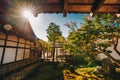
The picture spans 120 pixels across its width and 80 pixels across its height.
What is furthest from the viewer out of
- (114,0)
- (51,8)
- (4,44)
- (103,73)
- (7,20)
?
(103,73)

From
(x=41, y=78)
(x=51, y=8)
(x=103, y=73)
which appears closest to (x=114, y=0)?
(x=51, y=8)

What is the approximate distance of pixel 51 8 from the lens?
9.57 feet

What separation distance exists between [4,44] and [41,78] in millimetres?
4922

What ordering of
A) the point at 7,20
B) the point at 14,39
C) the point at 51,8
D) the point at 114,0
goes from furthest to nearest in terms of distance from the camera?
the point at 14,39, the point at 7,20, the point at 51,8, the point at 114,0

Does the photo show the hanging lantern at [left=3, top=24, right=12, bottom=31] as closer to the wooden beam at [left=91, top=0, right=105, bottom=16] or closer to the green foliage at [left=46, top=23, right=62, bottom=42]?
the wooden beam at [left=91, top=0, right=105, bottom=16]

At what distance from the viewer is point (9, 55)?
32.1 ft

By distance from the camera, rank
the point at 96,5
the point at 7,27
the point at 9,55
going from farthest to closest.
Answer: the point at 9,55, the point at 7,27, the point at 96,5

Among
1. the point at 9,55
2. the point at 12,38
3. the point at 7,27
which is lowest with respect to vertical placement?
the point at 9,55

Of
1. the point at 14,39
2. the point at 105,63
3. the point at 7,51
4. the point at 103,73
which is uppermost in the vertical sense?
the point at 14,39

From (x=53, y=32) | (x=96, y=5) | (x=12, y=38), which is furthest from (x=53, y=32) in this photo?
(x=96, y=5)

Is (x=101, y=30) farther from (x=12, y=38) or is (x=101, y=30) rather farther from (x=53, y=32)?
(x=53, y=32)

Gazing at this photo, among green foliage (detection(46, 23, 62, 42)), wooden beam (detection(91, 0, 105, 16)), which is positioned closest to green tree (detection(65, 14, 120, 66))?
wooden beam (detection(91, 0, 105, 16))

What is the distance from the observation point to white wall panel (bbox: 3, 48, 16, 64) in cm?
921

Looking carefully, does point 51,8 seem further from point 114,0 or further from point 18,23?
point 18,23
